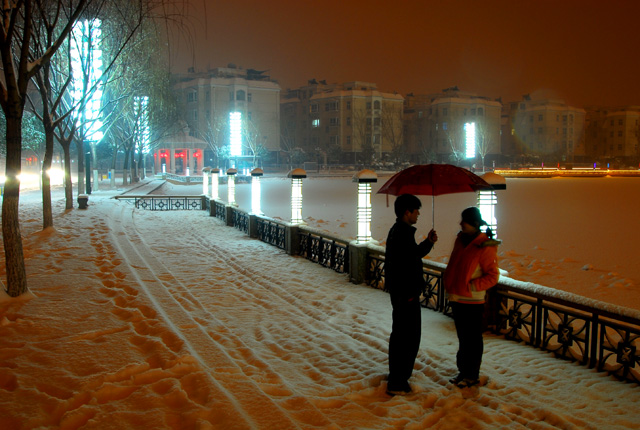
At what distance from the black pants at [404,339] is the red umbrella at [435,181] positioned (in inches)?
66.5

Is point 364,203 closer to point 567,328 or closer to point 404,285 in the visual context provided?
point 567,328

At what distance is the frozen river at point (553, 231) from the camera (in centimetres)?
1121

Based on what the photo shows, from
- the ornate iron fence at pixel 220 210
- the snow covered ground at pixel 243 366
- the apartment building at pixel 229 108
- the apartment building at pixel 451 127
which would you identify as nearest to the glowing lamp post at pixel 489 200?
the snow covered ground at pixel 243 366

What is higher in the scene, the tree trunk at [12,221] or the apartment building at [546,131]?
the apartment building at [546,131]

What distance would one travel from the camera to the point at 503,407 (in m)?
4.54

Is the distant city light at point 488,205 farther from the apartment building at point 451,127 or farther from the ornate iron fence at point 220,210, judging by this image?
the apartment building at point 451,127

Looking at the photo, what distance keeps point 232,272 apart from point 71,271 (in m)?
2.97

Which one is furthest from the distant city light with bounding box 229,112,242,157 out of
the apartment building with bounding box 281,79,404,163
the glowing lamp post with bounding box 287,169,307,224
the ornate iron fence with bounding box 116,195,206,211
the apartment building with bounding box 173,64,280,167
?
the glowing lamp post with bounding box 287,169,307,224

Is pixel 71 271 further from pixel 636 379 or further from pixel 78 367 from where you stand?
pixel 636 379

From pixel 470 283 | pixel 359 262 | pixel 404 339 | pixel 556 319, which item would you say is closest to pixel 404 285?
pixel 404 339

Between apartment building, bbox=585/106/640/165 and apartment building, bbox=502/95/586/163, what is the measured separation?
256 inches

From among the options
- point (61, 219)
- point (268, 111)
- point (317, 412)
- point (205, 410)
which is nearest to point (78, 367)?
point (205, 410)

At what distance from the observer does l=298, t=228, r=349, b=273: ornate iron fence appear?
10862 millimetres

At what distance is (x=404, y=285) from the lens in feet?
15.6
